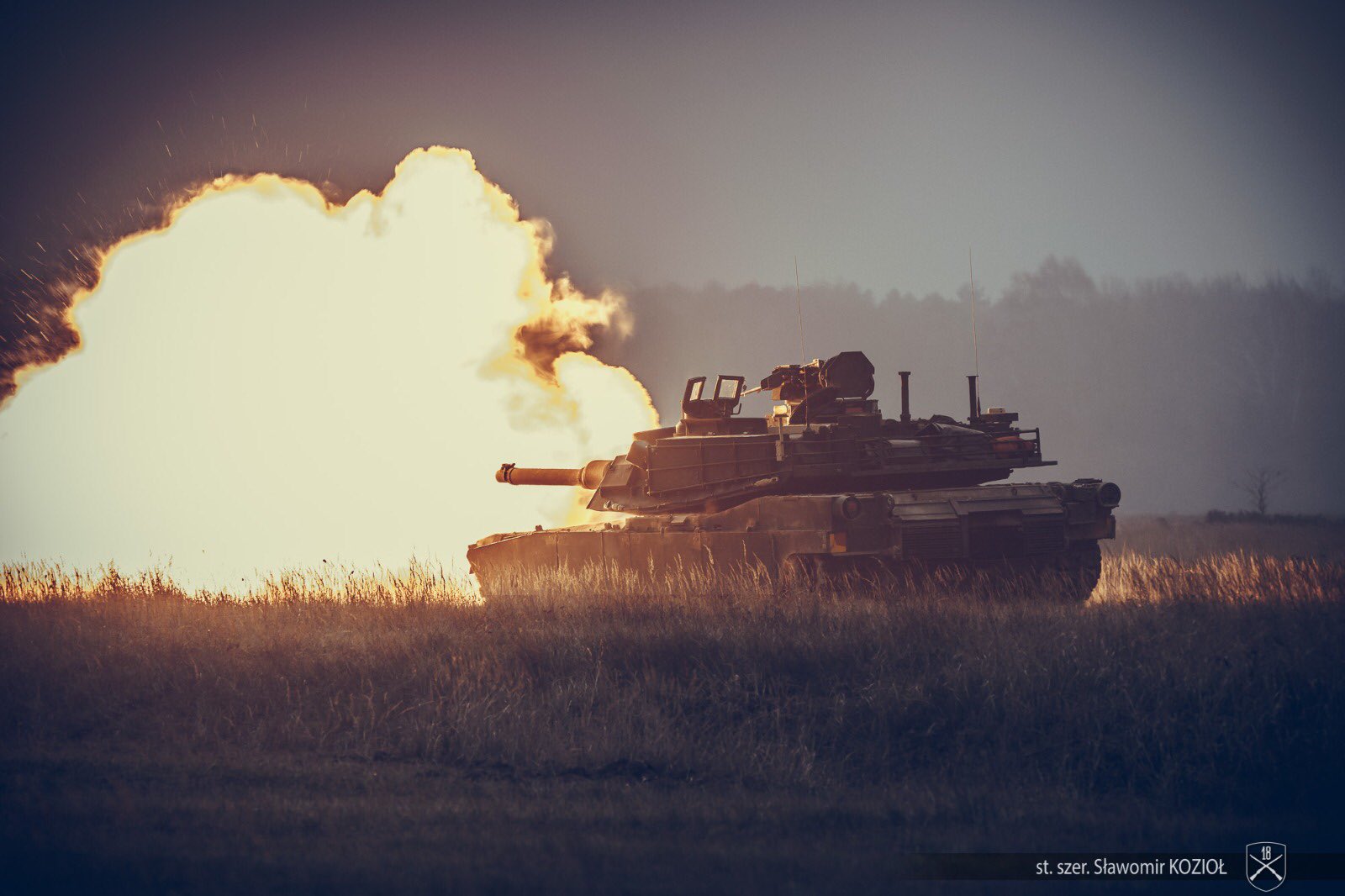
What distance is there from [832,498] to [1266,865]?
7.89m

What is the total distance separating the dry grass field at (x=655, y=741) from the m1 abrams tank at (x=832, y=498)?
3.48 feet

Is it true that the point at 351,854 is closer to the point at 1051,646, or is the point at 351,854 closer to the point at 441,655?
the point at 441,655

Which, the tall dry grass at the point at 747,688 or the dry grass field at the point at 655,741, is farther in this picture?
the tall dry grass at the point at 747,688

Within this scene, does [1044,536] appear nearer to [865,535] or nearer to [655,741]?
[865,535]

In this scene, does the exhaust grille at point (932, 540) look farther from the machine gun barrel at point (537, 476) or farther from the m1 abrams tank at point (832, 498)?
the machine gun barrel at point (537, 476)

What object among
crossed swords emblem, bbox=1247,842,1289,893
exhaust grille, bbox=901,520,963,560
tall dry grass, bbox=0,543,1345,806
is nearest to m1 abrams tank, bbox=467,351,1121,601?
exhaust grille, bbox=901,520,963,560

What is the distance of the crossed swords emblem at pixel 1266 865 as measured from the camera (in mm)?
6409

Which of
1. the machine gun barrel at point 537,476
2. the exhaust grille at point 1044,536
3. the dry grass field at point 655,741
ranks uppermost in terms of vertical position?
the machine gun barrel at point 537,476

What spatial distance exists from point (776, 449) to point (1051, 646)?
17.6 ft

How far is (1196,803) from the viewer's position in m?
7.93

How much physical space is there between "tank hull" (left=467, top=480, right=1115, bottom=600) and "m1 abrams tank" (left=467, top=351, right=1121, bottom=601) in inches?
0.7

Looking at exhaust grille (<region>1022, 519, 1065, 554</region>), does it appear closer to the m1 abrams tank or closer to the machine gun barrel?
the m1 abrams tank

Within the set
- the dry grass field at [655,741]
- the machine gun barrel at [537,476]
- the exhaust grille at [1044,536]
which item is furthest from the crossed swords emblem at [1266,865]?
the machine gun barrel at [537,476]

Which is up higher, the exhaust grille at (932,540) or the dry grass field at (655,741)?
the exhaust grille at (932,540)
